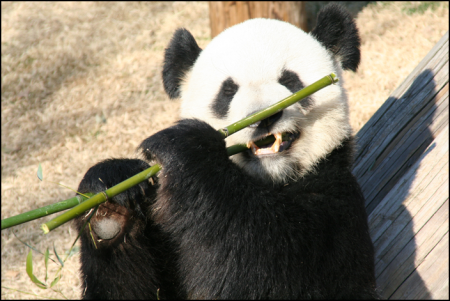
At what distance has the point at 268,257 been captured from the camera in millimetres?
2340

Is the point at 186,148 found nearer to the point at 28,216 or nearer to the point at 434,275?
the point at 28,216

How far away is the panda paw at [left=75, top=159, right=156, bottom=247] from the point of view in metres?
2.55

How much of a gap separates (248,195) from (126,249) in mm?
957

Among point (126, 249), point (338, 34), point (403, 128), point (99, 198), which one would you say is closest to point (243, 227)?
point (99, 198)

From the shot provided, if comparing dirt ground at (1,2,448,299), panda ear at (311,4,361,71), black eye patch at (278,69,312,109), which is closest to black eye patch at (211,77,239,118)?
black eye patch at (278,69,312,109)

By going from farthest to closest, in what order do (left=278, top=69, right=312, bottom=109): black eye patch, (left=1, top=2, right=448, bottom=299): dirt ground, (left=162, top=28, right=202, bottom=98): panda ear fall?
(left=1, top=2, right=448, bottom=299): dirt ground < (left=162, top=28, right=202, bottom=98): panda ear < (left=278, top=69, right=312, bottom=109): black eye patch

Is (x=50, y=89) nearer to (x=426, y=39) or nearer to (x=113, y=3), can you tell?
(x=113, y=3)

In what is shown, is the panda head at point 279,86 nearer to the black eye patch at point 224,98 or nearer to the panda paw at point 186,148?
the black eye patch at point 224,98

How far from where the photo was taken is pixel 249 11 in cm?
602

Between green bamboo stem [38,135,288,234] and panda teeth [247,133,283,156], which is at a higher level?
panda teeth [247,133,283,156]

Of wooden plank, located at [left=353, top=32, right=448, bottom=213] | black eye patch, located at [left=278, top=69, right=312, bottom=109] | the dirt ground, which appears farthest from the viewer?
the dirt ground

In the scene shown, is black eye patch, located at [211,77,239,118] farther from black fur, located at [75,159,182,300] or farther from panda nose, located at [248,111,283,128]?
black fur, located at [75,159,182,300]

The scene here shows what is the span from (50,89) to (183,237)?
502 centimetres

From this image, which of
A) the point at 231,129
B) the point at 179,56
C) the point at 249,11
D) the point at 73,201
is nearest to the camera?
the point at 73,201
